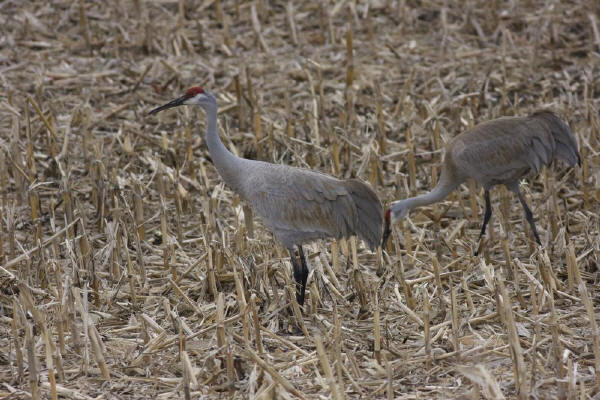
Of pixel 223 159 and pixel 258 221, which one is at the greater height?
pixel 223 159

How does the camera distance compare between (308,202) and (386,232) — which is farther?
(386,232)

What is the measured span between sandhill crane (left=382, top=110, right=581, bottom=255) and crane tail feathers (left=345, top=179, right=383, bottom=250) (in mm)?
777

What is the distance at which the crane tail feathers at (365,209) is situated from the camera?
5445 mm

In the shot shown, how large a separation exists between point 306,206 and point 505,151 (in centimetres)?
163

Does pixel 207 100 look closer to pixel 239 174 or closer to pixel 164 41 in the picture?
pixel 239 174

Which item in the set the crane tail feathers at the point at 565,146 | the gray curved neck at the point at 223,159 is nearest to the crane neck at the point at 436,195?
the crane tail feathers at the point at 565,146

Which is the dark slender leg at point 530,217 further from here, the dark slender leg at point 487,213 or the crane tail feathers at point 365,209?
the crane tail feathers at point 365,209

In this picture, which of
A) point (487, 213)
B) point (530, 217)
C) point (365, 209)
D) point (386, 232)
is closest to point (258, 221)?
point (386, 232)

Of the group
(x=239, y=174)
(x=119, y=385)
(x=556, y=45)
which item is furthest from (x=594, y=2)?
(x=119, y=385)

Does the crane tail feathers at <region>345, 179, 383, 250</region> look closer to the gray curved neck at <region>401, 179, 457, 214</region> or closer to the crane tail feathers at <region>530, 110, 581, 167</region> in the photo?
the gray curved neck at <region>401, 179, 457, 214</region>

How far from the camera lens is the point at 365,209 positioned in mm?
5465

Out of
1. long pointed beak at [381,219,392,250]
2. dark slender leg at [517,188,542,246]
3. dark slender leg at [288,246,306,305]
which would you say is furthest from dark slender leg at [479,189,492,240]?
dark slender leg at [288,246,306,305]

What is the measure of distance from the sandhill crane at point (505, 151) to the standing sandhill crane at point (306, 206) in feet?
2.68

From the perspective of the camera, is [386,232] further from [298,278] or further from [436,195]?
[298,278]
